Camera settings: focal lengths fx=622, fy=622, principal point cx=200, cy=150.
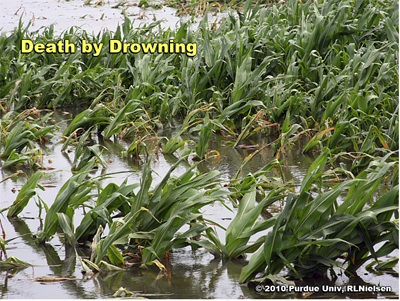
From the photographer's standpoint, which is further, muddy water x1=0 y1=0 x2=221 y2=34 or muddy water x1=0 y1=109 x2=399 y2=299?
muddy water x1=0 y1=0 x2=221 y2=34

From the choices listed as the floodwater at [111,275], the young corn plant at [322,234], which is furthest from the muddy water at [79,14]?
the young corn plant at [322,234]

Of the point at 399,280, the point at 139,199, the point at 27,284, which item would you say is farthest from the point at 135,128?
the point at 399,280

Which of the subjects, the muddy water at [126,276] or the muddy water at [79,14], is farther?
the muddy water at [79,14]

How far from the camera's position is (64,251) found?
282 centimetres

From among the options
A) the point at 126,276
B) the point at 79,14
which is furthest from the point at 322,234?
the point at 79,14

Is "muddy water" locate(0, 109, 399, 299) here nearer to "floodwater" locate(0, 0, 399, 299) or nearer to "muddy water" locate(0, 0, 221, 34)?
"floodwater" locate(0, 0, 399, 299)

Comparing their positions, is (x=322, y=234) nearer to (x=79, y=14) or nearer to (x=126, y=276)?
(x=126, y=276)

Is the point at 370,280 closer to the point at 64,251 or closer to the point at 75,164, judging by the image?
the point at 64,251

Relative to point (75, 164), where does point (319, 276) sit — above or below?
above

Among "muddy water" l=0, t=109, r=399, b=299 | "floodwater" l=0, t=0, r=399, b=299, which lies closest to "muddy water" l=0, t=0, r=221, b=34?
"floodwater" l=0, t=0, r=399, b=299

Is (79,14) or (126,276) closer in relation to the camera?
(126,276)

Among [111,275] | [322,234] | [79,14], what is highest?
[322,234]

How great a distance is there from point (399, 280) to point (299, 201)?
516mm

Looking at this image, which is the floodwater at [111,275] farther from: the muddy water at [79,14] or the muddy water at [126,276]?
the muddy water at [79,14]
